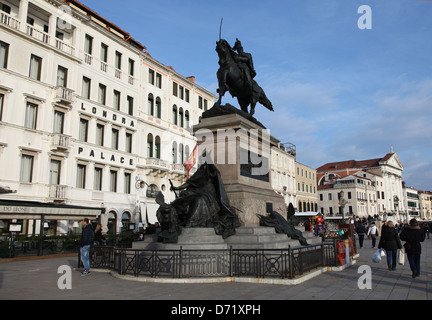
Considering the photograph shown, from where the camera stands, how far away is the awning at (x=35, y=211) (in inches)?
736

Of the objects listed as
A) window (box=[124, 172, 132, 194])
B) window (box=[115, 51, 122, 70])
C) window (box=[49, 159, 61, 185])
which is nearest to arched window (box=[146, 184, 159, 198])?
window (box=[124, 172, 132, 194])

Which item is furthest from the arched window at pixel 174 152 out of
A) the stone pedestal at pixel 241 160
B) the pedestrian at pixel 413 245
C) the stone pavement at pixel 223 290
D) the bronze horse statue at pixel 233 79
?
the pedestrian at pixel 413 245

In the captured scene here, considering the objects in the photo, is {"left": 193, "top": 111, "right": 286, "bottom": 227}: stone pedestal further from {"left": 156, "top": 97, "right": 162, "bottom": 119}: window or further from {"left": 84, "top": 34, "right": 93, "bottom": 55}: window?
{"left": 156, "top": 97, "right": 162, "bottom": 119}: window

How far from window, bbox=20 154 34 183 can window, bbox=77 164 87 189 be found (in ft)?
14.6

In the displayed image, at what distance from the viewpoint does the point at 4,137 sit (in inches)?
996

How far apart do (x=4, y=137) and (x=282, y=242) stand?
72.6 feet

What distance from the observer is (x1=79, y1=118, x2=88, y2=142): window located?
31.7 m

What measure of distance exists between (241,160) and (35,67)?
2267 cm

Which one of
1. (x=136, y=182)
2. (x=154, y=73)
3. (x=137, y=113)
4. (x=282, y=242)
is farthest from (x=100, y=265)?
(x=154, y=73)

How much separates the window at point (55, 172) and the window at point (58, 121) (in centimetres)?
248

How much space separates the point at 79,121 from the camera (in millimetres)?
31328

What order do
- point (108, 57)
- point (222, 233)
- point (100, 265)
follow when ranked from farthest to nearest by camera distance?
point (108, 57) → point (100, 265) → point (222, 233)

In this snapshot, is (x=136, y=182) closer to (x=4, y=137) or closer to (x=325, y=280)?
(x=4, y=137)

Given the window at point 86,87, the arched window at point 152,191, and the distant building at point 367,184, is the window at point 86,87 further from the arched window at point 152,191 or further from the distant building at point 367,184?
the distant building at point 367,184
